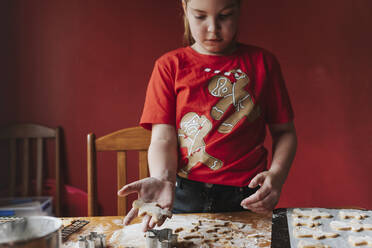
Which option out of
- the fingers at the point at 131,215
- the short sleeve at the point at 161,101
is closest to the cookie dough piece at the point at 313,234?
the fingers at the point at 131,215

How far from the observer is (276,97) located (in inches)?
38.3

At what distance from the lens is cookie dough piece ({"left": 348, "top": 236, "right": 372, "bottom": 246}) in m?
0.64

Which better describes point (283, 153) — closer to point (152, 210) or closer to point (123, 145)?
point (152, 210)

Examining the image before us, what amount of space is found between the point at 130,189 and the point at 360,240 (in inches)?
19.6

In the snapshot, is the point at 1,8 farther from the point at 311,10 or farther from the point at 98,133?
the point at 311,10

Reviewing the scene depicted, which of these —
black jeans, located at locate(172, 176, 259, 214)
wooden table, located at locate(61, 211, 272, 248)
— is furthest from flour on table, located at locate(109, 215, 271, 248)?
black jeans, located at locate(172, 176, 259, 214)

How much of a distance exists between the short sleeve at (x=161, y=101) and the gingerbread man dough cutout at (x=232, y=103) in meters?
0.13

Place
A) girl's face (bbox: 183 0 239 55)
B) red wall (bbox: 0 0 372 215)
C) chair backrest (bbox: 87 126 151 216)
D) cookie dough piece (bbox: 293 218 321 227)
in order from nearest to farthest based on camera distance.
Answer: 1. cookie dough piece (bbox: 293 218 321 227)
2. girl's face (bbox: 183 0 239 55)
3. chair backrest (bbox: 87 126 151 216)
4. red wall (bbox: 0 0 372 215)

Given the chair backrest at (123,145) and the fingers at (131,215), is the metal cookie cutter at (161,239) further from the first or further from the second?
the chair backrest at (123,145)

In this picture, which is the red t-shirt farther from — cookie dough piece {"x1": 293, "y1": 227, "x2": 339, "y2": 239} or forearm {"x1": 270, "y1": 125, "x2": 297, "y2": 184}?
cookie dough piece {"x1": 293, "y1": 227, "x2": 339, "y2": 239}

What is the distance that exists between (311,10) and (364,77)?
51cm

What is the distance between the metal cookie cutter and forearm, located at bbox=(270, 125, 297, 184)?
1.16 feet

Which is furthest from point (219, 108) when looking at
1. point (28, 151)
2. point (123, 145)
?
point (28, 151)

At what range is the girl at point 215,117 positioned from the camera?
90cm
